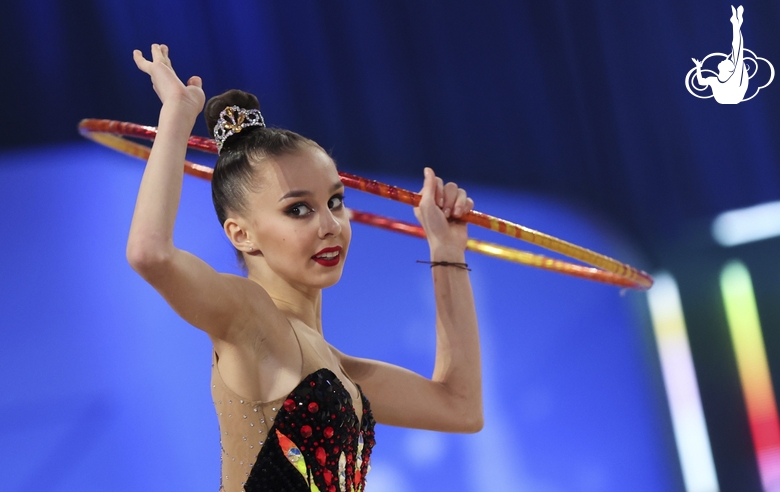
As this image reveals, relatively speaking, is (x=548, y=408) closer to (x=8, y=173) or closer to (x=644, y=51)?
(x=644, y=51)

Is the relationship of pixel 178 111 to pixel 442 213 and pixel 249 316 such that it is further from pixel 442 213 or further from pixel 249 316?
pixel 442 213

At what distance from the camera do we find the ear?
1.64 metres

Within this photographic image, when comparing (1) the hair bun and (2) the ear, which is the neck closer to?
(2) the ear

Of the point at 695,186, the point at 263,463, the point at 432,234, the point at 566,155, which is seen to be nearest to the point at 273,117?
the point at 566,155

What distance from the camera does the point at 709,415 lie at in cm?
328

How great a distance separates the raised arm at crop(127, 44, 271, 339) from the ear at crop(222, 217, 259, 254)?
0.14 m

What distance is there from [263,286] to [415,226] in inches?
39.4

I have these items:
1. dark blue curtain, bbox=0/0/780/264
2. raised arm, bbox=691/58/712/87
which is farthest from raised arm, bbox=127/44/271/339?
raised arm, bbox=691/58/712/87

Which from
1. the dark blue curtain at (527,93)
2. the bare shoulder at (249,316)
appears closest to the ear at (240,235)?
the bare shoulder at (249,316)

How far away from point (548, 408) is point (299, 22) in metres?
1.73

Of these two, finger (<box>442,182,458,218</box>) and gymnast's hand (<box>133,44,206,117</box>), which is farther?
finger (<box>442,182,458,218</box>)

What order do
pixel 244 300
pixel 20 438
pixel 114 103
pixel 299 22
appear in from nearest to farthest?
pixel 244 300, pixel 20 438, pixel 114 103, pixel 299 22

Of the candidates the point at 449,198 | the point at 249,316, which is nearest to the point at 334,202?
the point at 249,316

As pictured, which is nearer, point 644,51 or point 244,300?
point 244,300
